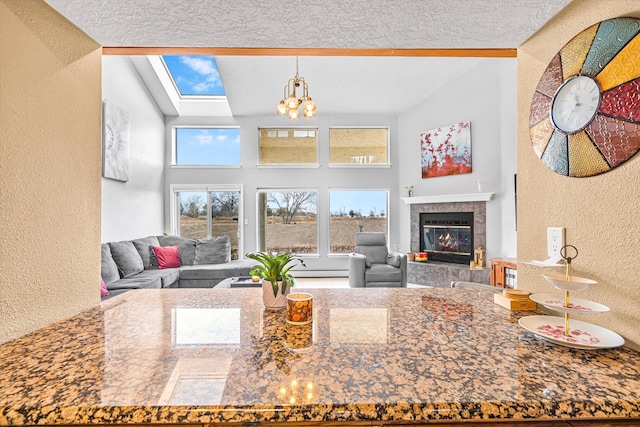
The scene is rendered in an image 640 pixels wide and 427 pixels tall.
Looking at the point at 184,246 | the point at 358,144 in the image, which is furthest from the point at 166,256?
the point at 358,144

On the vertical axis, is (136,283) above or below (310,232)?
below

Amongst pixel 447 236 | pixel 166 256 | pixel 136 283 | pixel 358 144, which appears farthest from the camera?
pixel 358 144

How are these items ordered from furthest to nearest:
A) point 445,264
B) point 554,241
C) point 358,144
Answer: point 358,144 < point 445,264 < point 554,241

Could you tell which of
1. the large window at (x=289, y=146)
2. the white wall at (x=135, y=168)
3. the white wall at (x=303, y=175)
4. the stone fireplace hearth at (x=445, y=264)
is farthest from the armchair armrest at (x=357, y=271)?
the white wall at (x=135, y=168)

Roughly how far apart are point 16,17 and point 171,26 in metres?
0.42

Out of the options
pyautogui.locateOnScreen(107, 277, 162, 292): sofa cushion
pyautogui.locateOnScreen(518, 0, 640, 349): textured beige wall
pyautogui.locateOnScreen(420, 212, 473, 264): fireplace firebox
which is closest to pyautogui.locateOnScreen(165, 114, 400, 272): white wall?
pyautogui.locateOnScreen(420, 212, 473, 264): fireplace firebox

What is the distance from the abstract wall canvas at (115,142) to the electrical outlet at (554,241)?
14.9 feet

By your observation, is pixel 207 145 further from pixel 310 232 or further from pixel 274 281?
pixel 274 281

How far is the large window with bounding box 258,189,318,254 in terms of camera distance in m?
5.88

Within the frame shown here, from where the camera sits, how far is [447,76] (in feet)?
15.3

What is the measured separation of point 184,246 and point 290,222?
2036 millimetres

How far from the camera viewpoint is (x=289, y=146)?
5875 mm

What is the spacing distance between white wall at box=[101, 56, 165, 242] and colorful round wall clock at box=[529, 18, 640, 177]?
4.56 meters

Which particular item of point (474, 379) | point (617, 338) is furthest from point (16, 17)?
point (617, 338)
